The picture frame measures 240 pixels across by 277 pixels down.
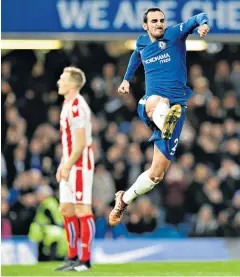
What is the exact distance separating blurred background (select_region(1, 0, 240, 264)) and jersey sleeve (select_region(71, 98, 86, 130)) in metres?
2.29

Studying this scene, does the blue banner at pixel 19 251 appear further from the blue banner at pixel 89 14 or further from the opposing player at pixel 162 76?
the opposing player at pixel 162 76

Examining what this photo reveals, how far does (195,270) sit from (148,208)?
403 cm

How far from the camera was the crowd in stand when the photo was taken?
16.8 meters

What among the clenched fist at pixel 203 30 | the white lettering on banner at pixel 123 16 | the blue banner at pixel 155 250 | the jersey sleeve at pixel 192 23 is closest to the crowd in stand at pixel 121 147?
the blue banner at pixel 155 250

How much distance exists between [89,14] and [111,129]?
368 cm

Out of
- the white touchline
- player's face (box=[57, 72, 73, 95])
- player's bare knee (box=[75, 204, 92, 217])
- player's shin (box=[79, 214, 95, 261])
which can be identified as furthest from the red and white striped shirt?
the white touchline

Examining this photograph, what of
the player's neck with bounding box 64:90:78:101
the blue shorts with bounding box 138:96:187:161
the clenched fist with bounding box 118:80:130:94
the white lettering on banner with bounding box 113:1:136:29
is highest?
the white lettering on banner with bounding box 113:1:136:29

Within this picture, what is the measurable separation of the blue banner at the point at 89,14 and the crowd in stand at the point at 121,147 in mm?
3143

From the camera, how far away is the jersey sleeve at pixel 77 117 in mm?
12375

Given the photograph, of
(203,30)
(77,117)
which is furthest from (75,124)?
(203,30)

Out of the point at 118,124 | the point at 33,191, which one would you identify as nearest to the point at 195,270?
the point at 33,191

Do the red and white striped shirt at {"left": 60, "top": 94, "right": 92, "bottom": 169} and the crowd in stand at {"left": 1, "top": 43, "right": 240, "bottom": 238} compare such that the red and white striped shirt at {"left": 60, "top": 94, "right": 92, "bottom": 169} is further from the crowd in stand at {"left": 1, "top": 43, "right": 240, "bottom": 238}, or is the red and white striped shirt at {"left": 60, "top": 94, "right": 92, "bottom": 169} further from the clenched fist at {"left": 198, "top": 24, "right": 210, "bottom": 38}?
the crowd in stand at {"left": 1, "top": 43, "right": 240, "bottom": 238}

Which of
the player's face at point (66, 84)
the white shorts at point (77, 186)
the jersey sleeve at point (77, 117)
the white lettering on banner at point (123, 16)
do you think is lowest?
the white shorts at point (77, 186)

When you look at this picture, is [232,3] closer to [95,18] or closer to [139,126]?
[95,18]
